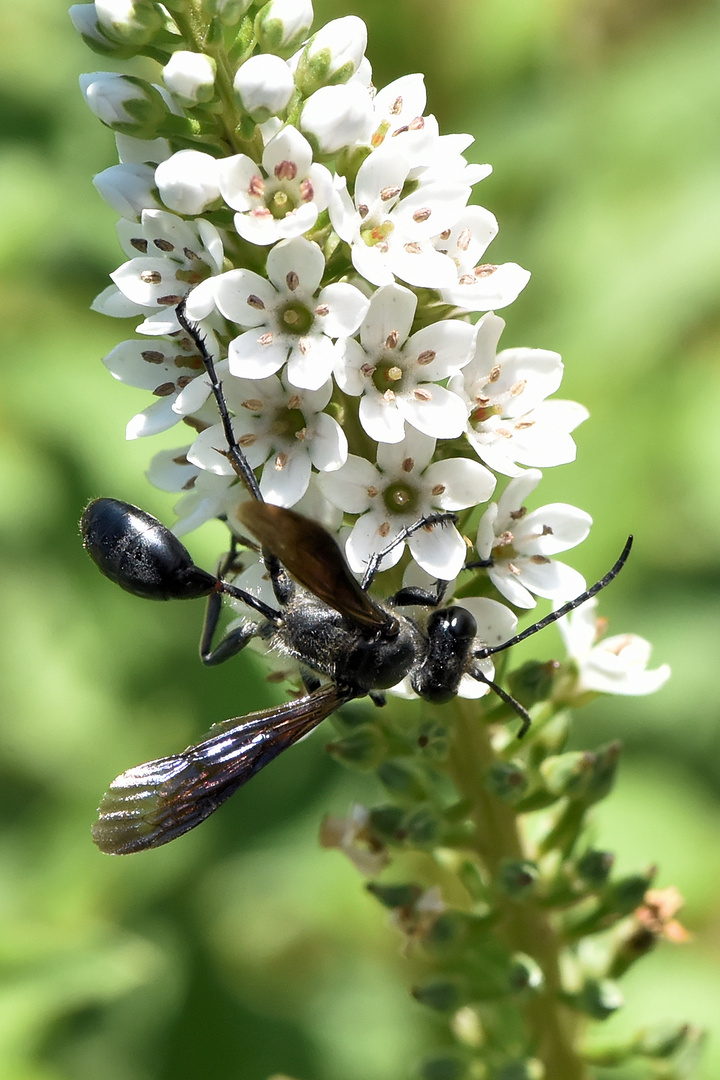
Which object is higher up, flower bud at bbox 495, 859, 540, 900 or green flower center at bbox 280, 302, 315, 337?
green flower center at bbox 280, 302, 315, 337

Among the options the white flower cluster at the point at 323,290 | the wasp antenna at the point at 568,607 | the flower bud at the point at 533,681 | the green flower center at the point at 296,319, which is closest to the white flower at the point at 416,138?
the white flower cluster at the point at 323,290

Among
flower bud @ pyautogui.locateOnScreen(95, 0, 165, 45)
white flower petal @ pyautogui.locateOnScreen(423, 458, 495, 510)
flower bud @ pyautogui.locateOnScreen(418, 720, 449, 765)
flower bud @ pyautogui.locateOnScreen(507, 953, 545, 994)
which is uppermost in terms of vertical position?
flower bud @ pyautogui.locateOnScreen(95, 0, 165, 45)

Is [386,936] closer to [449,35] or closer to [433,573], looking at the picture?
[433,573]

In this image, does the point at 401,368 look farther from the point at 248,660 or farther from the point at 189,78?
the point at 248,660

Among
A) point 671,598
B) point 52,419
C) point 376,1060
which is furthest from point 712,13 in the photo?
point 376,1060

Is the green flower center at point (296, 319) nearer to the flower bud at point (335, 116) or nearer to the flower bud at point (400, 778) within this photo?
the flower bud at point (335, 116)

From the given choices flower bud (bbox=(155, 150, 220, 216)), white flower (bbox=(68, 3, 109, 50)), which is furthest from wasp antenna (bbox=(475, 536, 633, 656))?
white flower (bbox=(68, 3, 109, 50))

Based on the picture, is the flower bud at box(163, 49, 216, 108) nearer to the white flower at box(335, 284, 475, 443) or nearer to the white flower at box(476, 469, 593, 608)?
the white flower at box(335, 284, 475, 443)
